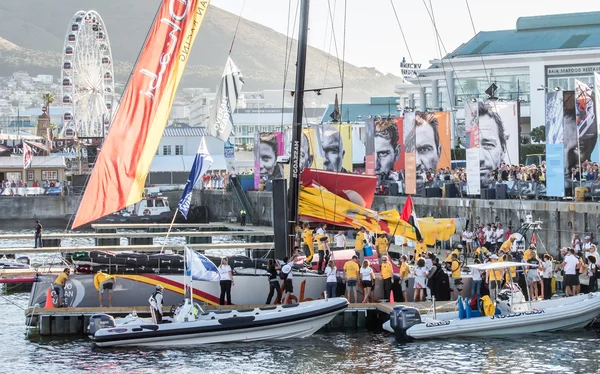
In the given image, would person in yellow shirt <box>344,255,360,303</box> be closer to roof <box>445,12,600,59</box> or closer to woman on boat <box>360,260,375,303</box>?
woman on boat <box>360,260,375,303</box>

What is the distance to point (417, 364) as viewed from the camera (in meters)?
24.9

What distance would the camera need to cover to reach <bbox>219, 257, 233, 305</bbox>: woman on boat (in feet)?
95.0

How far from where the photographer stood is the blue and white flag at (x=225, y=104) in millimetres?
68750

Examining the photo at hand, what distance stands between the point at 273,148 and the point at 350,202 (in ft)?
147

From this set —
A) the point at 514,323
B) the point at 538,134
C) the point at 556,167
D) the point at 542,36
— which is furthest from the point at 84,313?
the point at 542,36

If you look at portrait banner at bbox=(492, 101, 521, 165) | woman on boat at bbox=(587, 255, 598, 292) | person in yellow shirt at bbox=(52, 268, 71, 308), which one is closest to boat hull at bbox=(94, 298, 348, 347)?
person in yellow shirt at bbox=(52, 268, 71, 308)

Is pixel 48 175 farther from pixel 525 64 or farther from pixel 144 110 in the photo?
pixel 144 110

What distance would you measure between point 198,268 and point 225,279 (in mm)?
1674

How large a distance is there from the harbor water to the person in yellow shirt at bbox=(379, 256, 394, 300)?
181 centimetres

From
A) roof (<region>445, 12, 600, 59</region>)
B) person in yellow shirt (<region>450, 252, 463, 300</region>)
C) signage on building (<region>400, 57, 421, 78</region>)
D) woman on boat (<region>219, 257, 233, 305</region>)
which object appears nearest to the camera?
woman on boat (<region>219, 257, 233, 305</region>)

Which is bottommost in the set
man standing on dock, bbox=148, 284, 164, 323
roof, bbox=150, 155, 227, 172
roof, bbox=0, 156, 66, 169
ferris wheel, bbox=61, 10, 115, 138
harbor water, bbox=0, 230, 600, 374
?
harbor water, bbox=0, 230, 600, 374

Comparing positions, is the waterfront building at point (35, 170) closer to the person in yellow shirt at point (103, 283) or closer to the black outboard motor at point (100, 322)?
the person in yellow shirt at point (103, 283)

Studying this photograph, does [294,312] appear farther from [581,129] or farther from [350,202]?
[581,129]

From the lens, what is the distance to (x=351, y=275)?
29.8m
